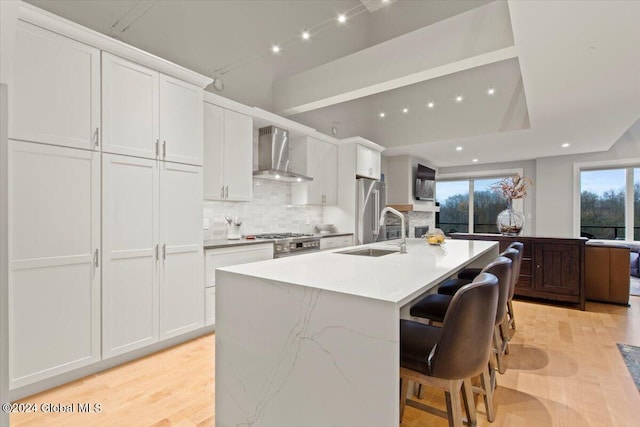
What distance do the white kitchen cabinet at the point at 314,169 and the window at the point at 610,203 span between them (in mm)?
5459

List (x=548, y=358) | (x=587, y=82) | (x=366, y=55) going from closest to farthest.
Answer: (x=548, y=358) → (x=587, y=82) → (x=366, y=55)

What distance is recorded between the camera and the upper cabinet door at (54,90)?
194cm

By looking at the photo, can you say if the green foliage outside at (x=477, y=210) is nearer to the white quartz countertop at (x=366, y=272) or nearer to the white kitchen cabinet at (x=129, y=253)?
the white quartz countertop at (x=366, y=272)

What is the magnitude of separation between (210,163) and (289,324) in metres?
2.42

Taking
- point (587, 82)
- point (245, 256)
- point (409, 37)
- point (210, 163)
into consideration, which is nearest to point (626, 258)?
point (587, 82)

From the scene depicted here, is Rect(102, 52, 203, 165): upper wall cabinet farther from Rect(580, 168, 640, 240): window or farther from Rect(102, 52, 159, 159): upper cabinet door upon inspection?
Rect(580, 168, 640, 240): window

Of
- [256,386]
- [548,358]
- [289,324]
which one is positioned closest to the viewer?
[289,324]

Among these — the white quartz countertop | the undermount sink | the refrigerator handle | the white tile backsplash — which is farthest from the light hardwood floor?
the refrigerator handle

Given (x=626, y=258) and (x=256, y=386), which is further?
(x=626, y=258)

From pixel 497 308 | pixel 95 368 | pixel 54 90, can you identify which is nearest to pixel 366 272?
pixel 497 308

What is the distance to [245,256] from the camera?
3354 mm

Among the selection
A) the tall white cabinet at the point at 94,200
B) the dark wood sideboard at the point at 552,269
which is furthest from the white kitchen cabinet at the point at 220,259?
the dark wood sideboard at the point at 552,269

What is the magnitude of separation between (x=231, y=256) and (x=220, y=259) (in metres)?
0.12

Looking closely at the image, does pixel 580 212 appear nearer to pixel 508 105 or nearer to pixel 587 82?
pixel 508 105
